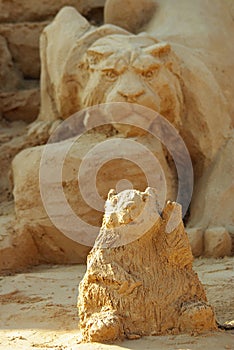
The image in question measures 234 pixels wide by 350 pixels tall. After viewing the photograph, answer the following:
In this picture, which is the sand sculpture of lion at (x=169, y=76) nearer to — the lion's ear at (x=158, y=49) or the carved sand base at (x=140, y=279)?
the lion's ear at (x=158, y=49)

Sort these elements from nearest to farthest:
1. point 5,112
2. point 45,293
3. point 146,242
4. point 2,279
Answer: point 146,242 → point 45,293 → point 2,279 → point 5,112

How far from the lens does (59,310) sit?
4.34 meters

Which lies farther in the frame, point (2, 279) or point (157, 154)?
point (157, 154)

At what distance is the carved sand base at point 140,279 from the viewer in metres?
3.56

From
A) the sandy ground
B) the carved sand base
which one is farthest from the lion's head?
the carved sand base

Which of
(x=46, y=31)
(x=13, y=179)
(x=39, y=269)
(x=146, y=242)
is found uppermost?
(x=46, y=31)

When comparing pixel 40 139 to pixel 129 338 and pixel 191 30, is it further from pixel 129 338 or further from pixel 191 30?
pixel 129 338

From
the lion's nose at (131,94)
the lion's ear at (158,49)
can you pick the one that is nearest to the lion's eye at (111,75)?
the lion's nose at (131,94)

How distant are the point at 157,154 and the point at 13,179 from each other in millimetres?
1207

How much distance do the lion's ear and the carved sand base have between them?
2255mm

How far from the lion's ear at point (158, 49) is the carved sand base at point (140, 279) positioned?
2255mm

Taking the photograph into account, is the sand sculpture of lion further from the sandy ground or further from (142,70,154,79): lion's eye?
the sandy ground

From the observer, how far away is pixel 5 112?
7.31 meters

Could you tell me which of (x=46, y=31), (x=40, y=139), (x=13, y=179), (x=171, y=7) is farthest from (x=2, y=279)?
(x=171, y=7)
